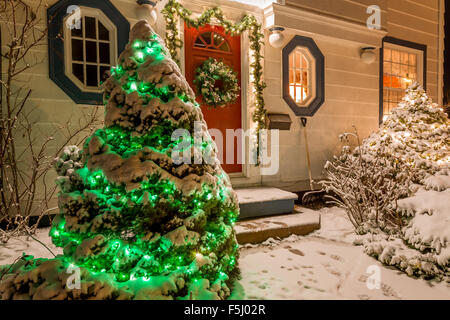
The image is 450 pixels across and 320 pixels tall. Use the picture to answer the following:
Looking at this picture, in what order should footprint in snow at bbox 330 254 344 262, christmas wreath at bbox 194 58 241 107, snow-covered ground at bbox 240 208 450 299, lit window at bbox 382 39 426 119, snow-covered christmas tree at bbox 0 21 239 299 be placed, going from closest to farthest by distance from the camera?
1. snow-covered christmas tree at bbox 0 21 239 299
2. snow-covered ground at bbox 240 208 450 299
3. footprint in snow at bbox 330 254 344 262
4. christmas wreath at bbox 194 58 241 107
5. lit window at bbox 382 39 426 119

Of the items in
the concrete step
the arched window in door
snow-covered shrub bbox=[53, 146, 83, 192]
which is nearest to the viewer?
snow-covered shrub bbox=[53, 146, 83, 192]

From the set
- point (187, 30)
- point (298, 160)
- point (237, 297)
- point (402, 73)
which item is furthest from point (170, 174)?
point (402, 73)

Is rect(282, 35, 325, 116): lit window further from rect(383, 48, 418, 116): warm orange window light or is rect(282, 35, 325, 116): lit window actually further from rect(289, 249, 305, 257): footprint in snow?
rect(289, 249, 305, 257): footprint in snow

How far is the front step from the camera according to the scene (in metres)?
4.61

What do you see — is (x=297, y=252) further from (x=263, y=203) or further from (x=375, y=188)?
(x=375, y=188)

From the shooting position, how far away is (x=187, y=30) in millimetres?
5410

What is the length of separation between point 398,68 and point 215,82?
584cm

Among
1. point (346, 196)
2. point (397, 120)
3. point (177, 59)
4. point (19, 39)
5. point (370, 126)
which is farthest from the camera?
point (370, 126)

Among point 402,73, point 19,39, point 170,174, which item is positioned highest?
point 402,73

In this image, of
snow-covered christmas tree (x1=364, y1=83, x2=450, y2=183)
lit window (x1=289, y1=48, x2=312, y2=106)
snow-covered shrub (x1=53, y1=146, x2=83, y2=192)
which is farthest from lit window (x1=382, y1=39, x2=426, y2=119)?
snow-covered shrub (x1=53, y1=146, x2=83, y2=192)

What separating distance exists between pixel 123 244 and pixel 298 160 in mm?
4851

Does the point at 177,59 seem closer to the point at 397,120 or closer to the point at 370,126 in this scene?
the point at 397,120

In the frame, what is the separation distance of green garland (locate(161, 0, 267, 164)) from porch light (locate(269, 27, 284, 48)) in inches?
8.3

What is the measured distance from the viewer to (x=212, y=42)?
5.65m
